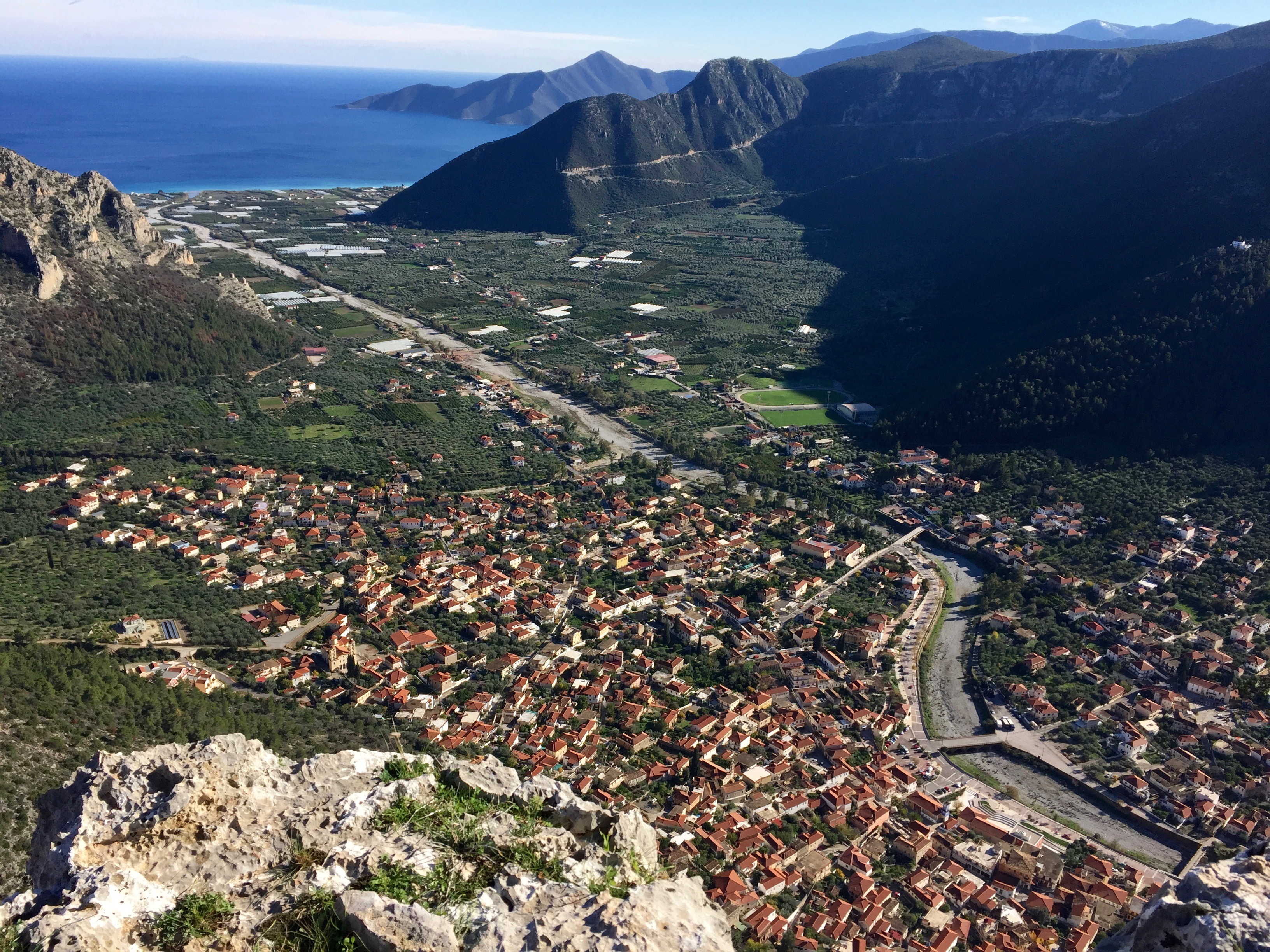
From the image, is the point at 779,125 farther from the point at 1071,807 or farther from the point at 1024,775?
the point at 1071,807

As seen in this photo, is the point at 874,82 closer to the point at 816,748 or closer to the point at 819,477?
the point at 819,477

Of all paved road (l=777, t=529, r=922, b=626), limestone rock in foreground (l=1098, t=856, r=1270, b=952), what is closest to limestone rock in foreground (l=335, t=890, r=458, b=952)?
limestone rock in foreground (l=1098, t=856, r=1270, b=952)

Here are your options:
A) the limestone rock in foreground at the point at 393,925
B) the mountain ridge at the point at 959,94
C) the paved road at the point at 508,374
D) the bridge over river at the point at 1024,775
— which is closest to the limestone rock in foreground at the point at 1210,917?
the limestone rock in foreground at the point at 393,925

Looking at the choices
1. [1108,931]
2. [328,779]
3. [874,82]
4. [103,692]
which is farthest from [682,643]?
[874,82]

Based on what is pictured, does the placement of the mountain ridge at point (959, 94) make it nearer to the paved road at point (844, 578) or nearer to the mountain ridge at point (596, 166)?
the mountain ridge at point (596, 166)

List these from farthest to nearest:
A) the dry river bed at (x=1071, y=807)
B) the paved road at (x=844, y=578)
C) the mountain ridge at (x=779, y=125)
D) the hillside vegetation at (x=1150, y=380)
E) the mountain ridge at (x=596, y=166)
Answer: the mountain ridge at (x=596, y=166) → the mountain ridge at (x=779, y=125) → the hillside vegetation at (x=1150, y=380) → the paved road at (x=844, y=578) → the dry river bed at (x=1071, y=807)

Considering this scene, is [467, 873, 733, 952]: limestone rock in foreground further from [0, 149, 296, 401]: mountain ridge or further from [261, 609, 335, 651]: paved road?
[0, 149, 296, 401]: mountain ridge
